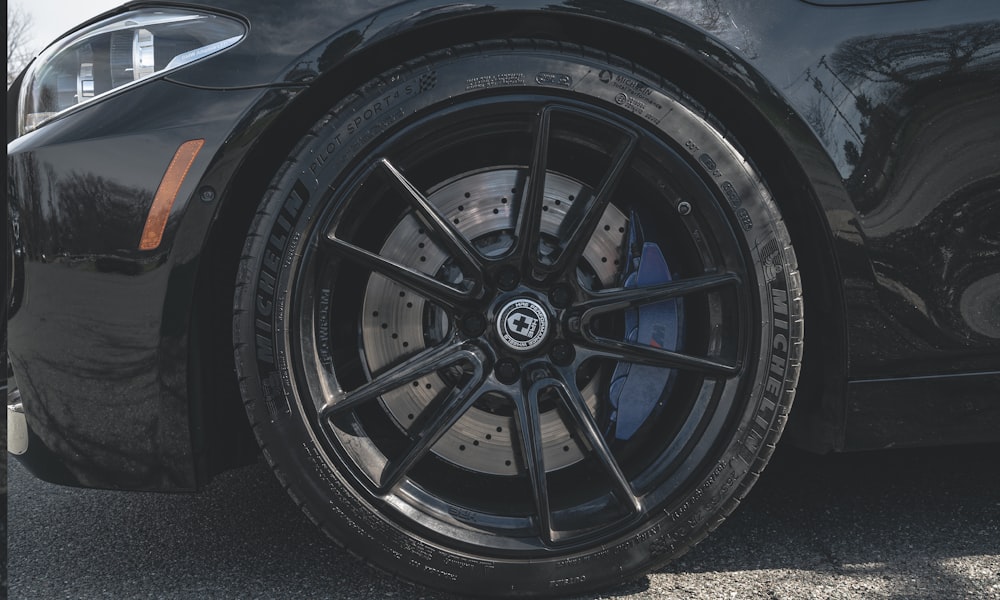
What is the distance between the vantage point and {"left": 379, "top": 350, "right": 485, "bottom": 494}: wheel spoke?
164 centimetres

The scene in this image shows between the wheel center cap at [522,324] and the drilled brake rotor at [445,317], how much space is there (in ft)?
0.57

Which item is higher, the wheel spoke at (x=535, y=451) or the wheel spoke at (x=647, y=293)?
the wheel spoke at (x=647, y=293)

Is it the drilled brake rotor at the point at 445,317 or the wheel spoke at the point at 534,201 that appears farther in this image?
the drilled brake rotor at the point at 445,317

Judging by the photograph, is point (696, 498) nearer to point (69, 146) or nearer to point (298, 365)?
point (298, 365)

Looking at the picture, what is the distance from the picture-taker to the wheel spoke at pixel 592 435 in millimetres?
1658

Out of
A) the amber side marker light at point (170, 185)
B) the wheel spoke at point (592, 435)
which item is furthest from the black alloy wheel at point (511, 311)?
the amber side marker light at point (170, 185)

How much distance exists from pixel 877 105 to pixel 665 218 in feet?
1.54

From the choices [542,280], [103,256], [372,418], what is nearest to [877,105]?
[542,280]

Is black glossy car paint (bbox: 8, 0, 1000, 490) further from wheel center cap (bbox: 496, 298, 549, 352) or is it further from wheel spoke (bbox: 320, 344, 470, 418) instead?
wheel center cap (bbox: 496, 298, 549, 352)

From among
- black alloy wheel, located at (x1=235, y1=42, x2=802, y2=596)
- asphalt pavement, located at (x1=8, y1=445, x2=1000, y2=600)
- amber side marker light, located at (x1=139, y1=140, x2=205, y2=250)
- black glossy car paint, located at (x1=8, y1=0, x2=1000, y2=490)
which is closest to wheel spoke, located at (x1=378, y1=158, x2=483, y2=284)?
black alloy wheel, located at (x1=235, y1=42, x2=802, y2=596)

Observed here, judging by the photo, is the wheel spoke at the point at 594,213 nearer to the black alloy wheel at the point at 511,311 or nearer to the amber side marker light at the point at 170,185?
the black alloy wheel at the point at 511,311

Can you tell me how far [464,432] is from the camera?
1.79m

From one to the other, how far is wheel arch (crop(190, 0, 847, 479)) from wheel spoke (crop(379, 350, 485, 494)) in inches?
13.8

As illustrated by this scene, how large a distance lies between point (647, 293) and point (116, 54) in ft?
3.90
